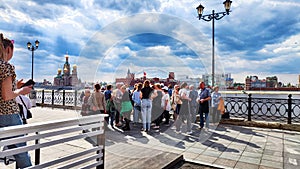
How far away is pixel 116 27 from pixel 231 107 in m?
5.70

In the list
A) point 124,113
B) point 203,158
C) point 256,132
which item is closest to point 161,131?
point 124,113

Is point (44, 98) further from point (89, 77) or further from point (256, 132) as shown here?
point (256, 132)

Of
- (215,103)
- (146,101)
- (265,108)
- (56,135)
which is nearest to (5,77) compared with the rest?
(56,135)

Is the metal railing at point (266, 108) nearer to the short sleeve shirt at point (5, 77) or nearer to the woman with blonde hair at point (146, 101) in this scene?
the woman with blonde hair at point (146, 101)

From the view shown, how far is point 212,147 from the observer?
476 cm

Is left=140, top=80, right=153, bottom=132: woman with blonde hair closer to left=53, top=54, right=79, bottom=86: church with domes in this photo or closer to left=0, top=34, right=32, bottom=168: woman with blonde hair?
left=53, top=54, right=79, bottom=86: church with domes

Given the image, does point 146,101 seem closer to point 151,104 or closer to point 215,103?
point 151,104

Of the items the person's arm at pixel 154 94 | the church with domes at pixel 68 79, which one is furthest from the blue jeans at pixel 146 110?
the church with domes at pixel 68 79

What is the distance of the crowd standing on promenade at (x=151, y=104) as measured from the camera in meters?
6.04

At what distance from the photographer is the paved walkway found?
3.75 metres

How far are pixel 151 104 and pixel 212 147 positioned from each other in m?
2.34

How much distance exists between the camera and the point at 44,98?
13922mm

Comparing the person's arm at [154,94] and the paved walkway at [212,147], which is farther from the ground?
the person's arm at [154,94]

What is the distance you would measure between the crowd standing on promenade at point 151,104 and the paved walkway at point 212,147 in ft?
1.25
